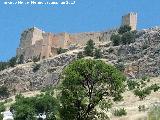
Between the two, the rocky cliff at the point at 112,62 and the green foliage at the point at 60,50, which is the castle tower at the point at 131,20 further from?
the green foliage at the point at 60,50

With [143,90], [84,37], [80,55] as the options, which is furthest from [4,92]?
[143,90]

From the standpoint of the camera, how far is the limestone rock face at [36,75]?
74500 mm

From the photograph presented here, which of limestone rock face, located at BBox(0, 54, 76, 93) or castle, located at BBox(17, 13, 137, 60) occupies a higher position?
castle, located at BBox(17, 13, 137, 60)

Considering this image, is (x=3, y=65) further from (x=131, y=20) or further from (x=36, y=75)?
(x=131, y=20)

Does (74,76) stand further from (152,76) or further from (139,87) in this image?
(152,76)

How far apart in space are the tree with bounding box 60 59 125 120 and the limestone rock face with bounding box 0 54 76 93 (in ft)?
133

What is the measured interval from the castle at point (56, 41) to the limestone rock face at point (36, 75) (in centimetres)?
509

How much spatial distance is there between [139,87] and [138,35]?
20679 mm

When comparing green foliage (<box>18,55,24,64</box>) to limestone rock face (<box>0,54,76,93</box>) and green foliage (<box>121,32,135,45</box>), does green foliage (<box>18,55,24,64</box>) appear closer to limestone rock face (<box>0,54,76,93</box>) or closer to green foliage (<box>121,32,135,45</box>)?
limestone rock face (<box>0,54,76,93</box>)

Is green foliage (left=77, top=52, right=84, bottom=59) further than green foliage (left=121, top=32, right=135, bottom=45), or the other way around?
green foliage (left=77, top=52, right=84, bottom=59)

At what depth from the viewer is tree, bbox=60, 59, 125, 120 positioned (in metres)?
31.2

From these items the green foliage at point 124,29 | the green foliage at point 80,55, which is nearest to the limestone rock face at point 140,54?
the green foliage at point 80,55

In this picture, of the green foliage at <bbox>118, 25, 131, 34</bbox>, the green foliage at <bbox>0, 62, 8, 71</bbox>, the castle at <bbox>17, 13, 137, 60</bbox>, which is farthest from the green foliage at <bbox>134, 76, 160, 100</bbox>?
the green foliage at <bbox>0, 62, 8, 71</bbox>

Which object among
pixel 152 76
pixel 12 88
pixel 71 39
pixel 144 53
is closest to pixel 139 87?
pixel 152 76
